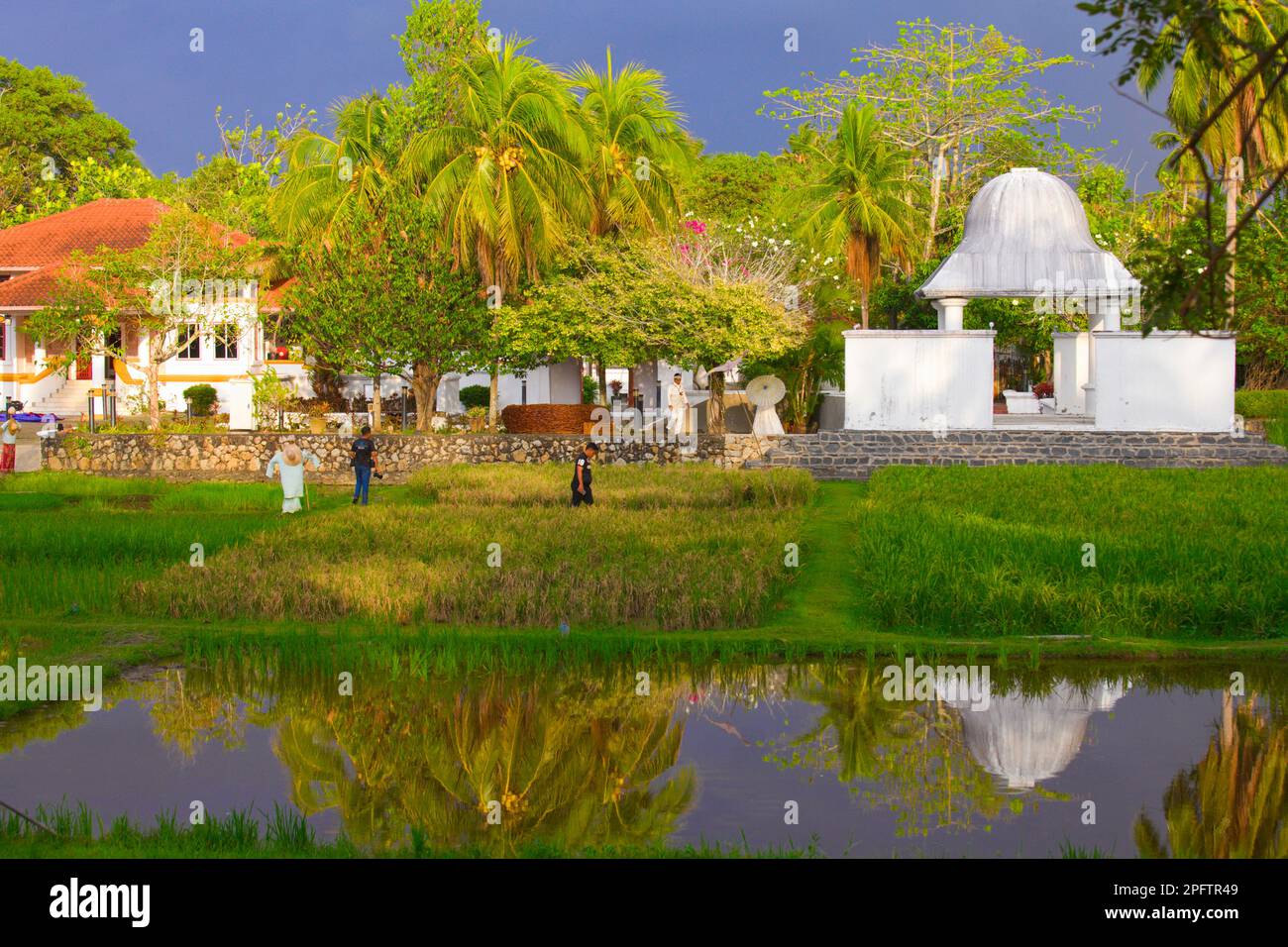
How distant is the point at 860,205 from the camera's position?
134 ft

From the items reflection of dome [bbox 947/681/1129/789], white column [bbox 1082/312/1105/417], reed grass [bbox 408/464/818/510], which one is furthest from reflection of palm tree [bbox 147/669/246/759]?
white column [bbox 1082/312/1105/417]

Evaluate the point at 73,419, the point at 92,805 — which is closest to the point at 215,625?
the point at 92,805

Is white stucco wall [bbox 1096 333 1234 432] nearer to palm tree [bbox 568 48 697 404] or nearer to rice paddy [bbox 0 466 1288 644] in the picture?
rice paddy [bbox 0 466 1288 644]

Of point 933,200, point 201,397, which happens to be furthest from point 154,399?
point 933,200

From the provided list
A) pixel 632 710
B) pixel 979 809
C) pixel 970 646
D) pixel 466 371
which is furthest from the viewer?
pixel 466 371

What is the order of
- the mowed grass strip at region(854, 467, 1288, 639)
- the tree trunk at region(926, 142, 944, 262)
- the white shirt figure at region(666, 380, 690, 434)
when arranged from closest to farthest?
the mowed grass strip at region(854, 467, 1288, 639)
the white shirt figure at region(666, 380, 690, 434)
the tree trunk at region(926, 142, 944, 262)

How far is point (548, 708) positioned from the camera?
11.1 meters

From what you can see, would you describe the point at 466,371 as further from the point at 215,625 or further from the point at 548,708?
the point at 548,708

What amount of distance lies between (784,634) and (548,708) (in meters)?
3.15

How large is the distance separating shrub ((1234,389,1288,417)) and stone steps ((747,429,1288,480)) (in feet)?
27.0

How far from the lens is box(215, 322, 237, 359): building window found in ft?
133

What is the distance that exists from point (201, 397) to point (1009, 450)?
76.9ft

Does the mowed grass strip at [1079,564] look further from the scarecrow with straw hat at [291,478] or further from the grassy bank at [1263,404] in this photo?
the grassy bank at [1263,404]

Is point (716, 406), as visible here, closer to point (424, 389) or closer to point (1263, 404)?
point (424, 389)
